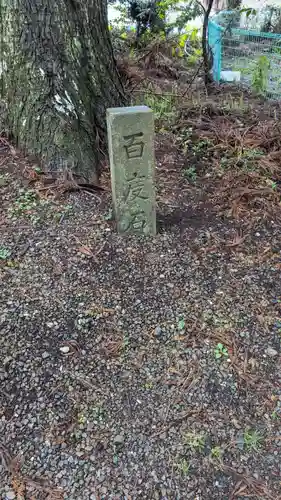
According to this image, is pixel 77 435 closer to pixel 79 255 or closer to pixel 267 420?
pixel 267 420

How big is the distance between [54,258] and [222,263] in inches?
40.6

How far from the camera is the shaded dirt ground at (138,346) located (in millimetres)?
1606

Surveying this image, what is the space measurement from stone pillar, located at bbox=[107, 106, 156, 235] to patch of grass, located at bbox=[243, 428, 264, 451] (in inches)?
52.0

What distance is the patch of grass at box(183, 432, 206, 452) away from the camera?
66.1 inches

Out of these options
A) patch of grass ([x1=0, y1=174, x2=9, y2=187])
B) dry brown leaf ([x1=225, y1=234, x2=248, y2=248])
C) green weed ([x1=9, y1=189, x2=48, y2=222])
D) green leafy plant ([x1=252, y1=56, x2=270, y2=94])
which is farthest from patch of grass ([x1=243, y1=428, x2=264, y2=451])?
green leafy plant ([x1=252, y1=56, x2=270, y2=94])

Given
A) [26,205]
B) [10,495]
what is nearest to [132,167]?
[26,205]

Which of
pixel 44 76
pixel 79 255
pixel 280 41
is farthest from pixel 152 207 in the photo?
pixel 280 41

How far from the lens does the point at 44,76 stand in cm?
272

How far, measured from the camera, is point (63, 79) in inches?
109

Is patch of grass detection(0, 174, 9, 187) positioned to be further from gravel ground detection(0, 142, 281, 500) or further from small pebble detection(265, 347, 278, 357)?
small pebble detection(265, 347, 278, 357)

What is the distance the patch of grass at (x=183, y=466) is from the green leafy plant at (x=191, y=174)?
214 cm

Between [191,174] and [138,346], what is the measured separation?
1.72 metres

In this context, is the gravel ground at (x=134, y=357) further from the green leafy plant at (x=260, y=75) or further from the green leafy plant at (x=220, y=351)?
the green leafy plant at (x=260, y=75)

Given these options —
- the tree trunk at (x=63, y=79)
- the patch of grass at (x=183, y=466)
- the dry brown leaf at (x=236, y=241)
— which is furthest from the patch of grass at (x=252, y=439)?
the tree trunk at (x=63, y=79)
